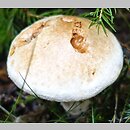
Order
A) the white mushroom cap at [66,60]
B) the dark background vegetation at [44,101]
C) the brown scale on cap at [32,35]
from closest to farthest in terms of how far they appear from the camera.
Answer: the white mushroom cap at [66,60] → the brown scale on cap at [32,35] → the dark background vegetation at [44,101]

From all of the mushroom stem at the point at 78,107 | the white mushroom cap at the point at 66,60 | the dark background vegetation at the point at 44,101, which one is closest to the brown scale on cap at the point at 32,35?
the white mushroom cap at the point at 66,60

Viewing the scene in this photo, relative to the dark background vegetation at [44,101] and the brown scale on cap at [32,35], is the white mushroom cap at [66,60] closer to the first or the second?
the brown scale on cap at [32,35]

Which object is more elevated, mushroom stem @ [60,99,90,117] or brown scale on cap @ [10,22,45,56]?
brown scale on cap @ [10,22,45,56]

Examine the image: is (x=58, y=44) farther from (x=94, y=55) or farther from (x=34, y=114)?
(x=34, y=114)

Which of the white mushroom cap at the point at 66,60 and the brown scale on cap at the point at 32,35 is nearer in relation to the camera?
the white mushroom cap at the point at 66,60

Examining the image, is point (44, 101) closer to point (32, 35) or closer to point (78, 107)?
point (78, 107)

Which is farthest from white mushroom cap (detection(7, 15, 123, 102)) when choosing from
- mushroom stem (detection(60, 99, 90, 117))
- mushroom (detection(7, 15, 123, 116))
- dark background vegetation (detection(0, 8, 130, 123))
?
mushroom stem (detection(60, 99, 90, 117))

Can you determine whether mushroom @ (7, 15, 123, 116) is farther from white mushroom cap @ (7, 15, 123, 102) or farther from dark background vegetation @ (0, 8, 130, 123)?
dark background vegetation @ (0, 8, 130, 123)

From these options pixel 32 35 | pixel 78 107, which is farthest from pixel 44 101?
pixel 32 35
